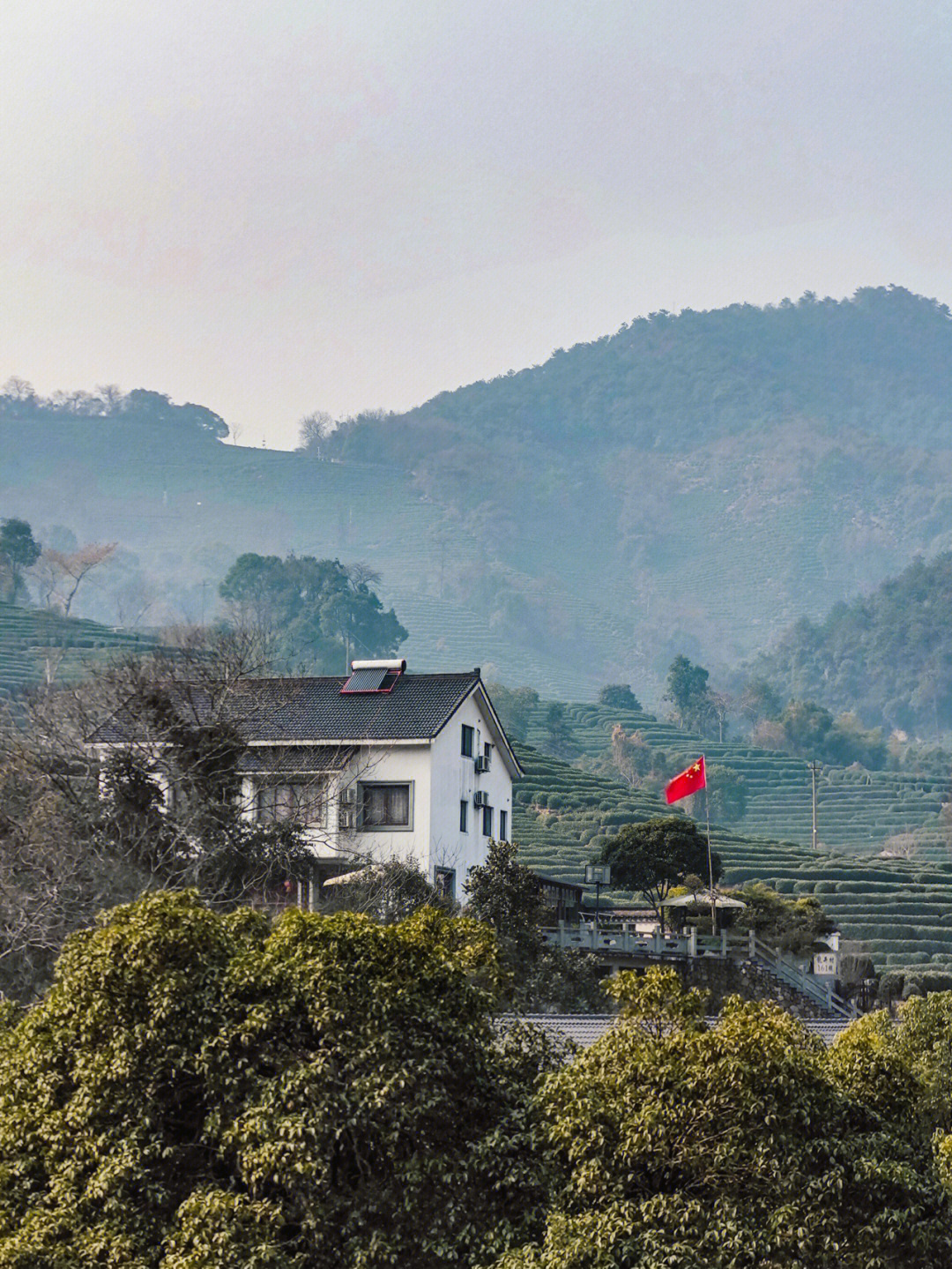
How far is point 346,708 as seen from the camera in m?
44.9

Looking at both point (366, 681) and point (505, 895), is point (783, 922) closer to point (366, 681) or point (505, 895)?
point (505, 895)

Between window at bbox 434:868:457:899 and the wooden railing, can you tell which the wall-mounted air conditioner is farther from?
the wooden railing

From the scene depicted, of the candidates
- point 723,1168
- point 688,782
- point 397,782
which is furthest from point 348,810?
point 723,1168

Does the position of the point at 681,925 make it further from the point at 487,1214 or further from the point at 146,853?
the point at 487,1214

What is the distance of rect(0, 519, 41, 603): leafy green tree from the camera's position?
544ft

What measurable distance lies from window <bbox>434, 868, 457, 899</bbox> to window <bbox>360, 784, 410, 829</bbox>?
1.58m

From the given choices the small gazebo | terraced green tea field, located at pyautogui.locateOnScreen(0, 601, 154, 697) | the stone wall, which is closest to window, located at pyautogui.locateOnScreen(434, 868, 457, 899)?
A: the stone wall

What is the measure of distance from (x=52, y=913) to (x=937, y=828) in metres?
133

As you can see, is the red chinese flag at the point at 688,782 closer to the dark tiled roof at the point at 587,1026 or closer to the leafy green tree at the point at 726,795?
the dark tiled roof at the point at 587,1026

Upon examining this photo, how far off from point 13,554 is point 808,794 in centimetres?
8111

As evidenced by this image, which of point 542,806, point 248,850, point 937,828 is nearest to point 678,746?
point 937,828

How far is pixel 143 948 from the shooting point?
13.8 m

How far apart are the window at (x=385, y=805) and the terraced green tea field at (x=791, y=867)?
39.5 m

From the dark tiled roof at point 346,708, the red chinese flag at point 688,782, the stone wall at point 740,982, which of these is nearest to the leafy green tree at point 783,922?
the red chinese flag at point 688,782
